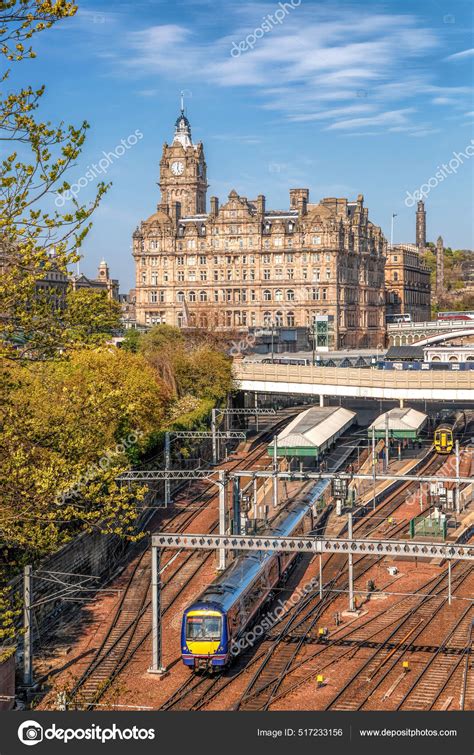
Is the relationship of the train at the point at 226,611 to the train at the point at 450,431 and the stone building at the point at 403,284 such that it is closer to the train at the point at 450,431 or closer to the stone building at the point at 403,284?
the train at the point at 450,431

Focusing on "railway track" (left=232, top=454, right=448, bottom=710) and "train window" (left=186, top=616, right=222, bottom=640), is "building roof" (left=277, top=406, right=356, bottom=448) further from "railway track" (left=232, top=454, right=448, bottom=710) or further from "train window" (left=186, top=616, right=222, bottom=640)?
"train window" (left=186, top=616, right=222, bottom=640)

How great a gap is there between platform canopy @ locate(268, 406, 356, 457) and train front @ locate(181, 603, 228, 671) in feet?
99.8

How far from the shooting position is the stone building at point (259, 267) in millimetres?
125000

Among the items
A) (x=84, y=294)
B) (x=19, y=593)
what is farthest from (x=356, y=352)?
(x=84, y=294)

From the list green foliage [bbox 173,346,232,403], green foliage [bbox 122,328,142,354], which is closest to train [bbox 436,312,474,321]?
green foliage [bbox 122,328,142,354]

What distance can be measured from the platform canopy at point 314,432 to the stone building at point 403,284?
328ft

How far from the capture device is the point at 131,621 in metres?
37.3

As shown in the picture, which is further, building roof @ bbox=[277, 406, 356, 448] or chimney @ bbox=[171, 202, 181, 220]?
chimney @ bbox=[171, 202, 181, 220]

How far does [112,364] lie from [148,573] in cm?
1612

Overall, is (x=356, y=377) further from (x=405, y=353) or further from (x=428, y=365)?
(x=405, y=353)

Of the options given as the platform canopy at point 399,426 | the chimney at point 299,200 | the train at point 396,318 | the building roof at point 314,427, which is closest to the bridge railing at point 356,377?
the building roof at point 314,427

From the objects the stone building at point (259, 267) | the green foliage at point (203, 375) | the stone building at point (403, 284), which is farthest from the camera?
the stone building at point (403, 284)

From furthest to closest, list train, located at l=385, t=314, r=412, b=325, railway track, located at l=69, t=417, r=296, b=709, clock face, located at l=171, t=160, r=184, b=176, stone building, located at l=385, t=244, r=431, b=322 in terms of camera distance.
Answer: stone building, located at l=385, t=244, r=431, b=322 → clock face, located at l=171, t=160, r=184, b=176 → train, located at l=385, t=314, r=412, b=325 → railway track, located at l=69, t=417, r=296, b=709

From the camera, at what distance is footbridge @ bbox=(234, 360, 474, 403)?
229 feet
